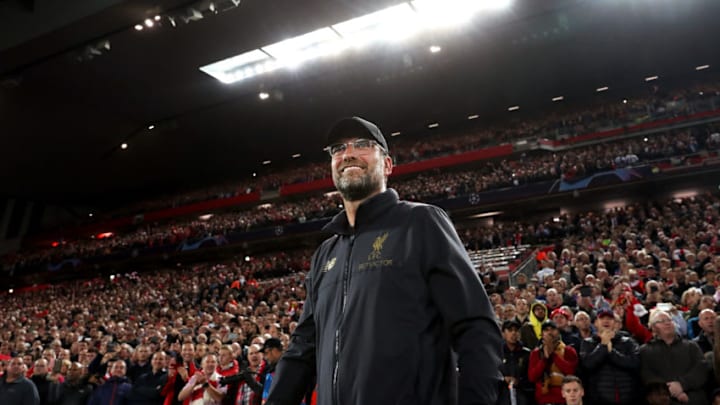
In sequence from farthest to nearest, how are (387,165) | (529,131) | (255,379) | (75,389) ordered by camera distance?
(529,131), (75,389), (255,379), (387,165)

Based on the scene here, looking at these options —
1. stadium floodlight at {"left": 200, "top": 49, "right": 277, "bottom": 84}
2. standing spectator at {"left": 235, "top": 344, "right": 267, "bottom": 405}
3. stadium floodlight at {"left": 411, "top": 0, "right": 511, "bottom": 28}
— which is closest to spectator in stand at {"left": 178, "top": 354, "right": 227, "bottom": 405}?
standing spectator at {"left": 235, "top": 344, "right": 267, "bottom": 405}

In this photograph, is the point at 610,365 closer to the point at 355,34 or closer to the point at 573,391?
the point at 573,391

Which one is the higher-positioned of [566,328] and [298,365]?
[298,365]

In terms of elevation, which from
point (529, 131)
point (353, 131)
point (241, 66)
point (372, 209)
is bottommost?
point (372, 209)

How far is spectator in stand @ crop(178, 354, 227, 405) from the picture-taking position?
5.41 meters

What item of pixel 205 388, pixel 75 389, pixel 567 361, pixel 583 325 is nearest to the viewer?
pixel 567 361

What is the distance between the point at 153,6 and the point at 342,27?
565 cm

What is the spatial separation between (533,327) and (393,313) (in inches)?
188

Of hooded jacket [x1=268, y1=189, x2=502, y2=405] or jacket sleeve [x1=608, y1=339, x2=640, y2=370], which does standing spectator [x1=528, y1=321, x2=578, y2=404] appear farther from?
hooded jacket [x1=268, y1=189, x2=502, y2=405]

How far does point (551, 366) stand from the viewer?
15.6 ft

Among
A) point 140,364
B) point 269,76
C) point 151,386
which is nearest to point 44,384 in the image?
point 140,364

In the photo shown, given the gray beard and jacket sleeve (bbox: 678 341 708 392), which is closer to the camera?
the gray beard

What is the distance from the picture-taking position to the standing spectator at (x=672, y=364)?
414 centimetres

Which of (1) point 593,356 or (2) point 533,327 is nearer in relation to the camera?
(1) point 593,356
